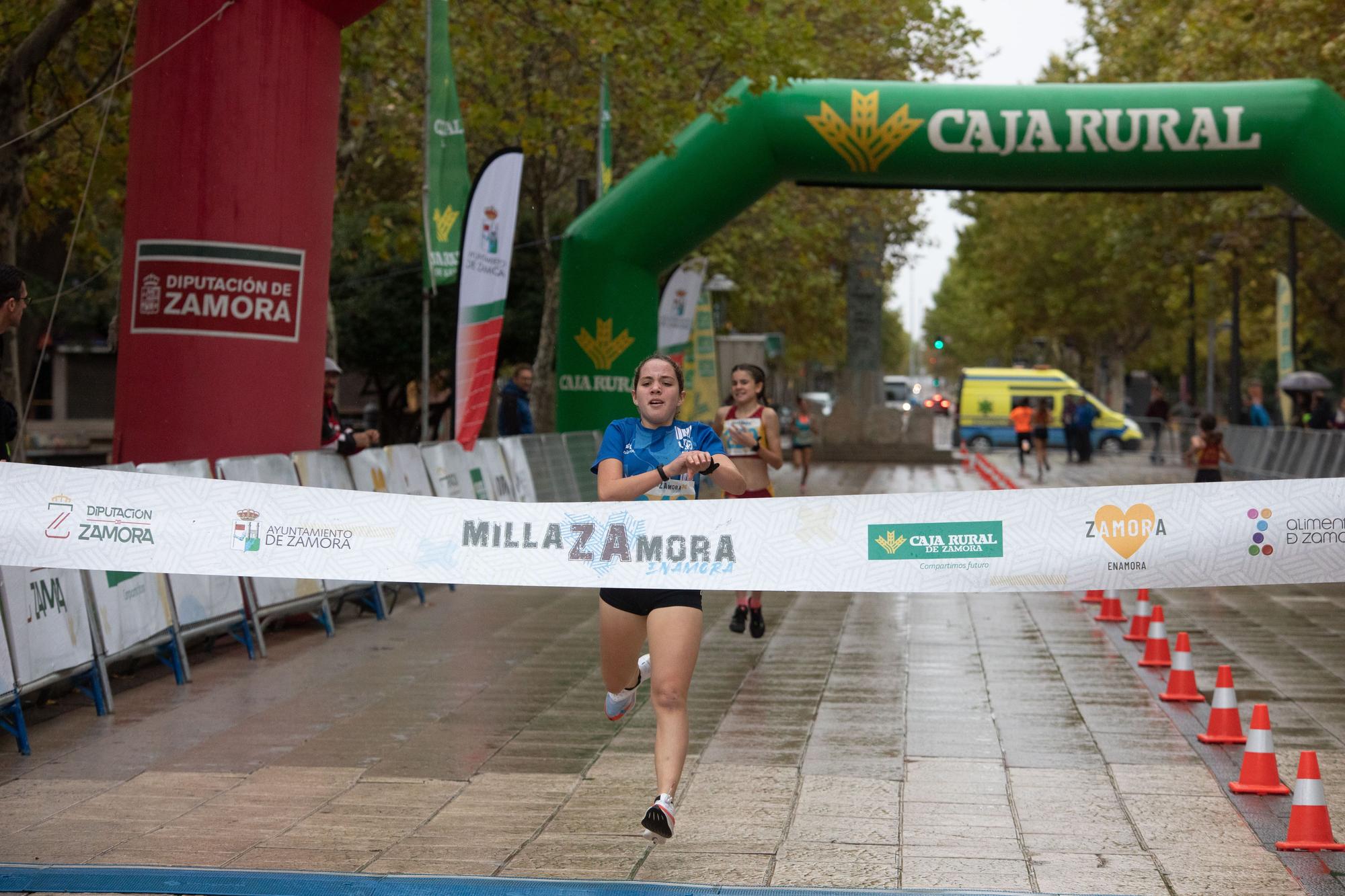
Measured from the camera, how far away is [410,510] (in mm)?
6371

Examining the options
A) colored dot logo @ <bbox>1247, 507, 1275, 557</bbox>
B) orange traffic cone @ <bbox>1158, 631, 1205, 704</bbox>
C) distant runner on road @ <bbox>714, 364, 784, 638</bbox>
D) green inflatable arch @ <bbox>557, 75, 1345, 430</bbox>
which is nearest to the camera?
colored dot logo @ <bbox>1247, 507, 1275, 557</bbox>

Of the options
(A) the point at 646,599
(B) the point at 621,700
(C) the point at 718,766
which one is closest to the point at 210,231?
(C) the point at 718,766

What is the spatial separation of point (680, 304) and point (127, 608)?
53.4ft

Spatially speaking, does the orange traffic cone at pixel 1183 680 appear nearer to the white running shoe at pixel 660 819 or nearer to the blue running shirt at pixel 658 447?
the blue running shirt at pixel 658 447

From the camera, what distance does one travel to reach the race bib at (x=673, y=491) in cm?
637

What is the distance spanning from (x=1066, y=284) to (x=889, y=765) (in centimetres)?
5758

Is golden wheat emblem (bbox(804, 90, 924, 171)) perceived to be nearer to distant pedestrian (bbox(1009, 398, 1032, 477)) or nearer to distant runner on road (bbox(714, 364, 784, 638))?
distant runner on road (bbox(714, 364, 784, 638))

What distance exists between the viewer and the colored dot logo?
6043 millimetres

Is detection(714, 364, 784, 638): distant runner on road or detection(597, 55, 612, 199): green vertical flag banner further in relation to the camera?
detection(597, 55, 612, 199): green vertical flag banner

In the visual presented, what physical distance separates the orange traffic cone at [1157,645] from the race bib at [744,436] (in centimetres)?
280

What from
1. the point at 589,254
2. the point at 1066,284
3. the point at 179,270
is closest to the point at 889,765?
the point at 179,270

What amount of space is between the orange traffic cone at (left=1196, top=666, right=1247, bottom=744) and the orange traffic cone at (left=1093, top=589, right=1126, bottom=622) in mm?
4976

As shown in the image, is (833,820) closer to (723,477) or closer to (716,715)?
(723,477)

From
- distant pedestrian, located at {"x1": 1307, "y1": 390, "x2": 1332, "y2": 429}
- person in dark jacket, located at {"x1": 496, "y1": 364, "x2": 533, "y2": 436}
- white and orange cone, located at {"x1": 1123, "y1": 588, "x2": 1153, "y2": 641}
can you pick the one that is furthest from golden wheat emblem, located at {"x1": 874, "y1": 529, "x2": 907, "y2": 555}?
distant pedestrian, located at {"x1": 1307, "y1": 390, "x2": 1332, "y2": 429}
